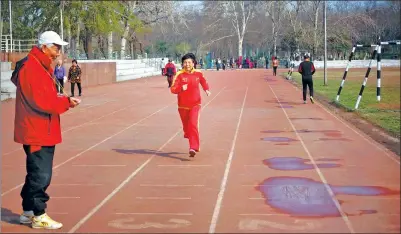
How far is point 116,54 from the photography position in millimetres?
46750

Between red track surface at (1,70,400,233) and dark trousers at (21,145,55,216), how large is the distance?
271 mm

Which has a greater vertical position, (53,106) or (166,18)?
(166,18)

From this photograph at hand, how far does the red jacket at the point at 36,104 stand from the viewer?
563 centimetres

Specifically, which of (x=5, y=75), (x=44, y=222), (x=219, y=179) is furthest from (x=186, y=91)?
(x=5, y=75)

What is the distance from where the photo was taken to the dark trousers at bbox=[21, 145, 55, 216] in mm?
5785

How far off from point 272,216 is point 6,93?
19.5 meters

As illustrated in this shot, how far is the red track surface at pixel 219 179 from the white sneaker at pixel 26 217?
5.6 inches

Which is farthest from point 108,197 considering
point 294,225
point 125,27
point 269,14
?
point 269,14

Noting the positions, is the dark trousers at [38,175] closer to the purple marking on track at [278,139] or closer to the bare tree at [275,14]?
the purple marking on track at [278,139]

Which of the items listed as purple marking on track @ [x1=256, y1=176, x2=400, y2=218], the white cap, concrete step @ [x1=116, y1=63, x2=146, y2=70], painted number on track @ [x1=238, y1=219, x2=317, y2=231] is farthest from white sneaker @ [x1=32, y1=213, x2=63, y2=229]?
concrete step @ [x1=116, y1=63, x2=146, y2=70]

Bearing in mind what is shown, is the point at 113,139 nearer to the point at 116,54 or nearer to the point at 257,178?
the point at 257,178

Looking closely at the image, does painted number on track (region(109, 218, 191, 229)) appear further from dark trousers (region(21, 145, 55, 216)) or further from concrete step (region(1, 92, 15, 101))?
concrete step (region(1, 92, 15, 101))

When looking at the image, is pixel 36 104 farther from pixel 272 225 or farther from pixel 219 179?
pixel 219 179

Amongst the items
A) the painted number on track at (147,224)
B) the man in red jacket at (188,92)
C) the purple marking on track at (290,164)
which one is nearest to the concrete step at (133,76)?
the man in red jacket at (188,92)
